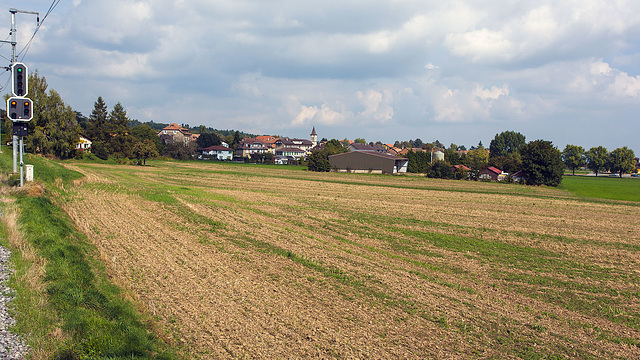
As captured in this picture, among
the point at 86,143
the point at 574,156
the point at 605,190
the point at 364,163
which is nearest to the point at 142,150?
the point at 86,143

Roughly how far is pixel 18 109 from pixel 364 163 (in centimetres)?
7801

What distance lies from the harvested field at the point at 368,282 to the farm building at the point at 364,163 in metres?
67.0

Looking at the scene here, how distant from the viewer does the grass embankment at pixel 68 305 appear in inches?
280

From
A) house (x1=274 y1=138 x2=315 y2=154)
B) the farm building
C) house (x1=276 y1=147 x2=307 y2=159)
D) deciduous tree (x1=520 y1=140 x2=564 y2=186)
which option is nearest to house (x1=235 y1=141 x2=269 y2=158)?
house (x1=276 y1=147 x2=307 y2=159)

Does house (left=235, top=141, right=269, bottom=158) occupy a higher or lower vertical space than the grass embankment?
higher

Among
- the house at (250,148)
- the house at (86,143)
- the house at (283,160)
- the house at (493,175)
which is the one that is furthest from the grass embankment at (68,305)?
the house at (250,148)

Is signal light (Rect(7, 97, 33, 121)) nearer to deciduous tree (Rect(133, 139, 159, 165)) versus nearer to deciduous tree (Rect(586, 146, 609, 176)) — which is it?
deciduous tree (Rect(133, 139, 159, 165))

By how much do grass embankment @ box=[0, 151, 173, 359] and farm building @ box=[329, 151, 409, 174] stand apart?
8159 cm

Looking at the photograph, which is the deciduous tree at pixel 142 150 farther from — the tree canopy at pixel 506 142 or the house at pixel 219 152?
the tree canopy at pixel 506 142

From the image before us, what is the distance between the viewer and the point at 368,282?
1310cm

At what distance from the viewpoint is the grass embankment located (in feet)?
23.4

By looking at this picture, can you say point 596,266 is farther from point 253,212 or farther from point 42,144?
point 42,144

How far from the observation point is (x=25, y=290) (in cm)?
915

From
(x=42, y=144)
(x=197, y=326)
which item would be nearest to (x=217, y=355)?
(x=197, y=326)
